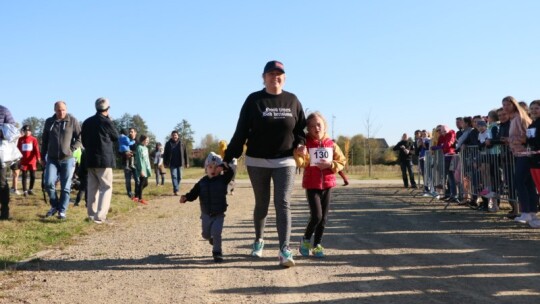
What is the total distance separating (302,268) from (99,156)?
16.1 ft

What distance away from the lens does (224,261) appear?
6.19m

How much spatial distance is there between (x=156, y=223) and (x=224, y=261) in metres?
4.00

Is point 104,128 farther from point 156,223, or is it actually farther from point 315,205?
point 315,205

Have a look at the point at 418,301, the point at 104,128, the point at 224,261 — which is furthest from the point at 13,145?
the point at 418,301

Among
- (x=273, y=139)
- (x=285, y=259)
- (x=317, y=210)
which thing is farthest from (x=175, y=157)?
(x=285, y=259)

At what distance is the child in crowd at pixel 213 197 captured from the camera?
249 inches


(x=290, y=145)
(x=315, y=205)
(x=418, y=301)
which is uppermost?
→ (x=290, y=145)

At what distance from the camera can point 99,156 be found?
927 centimetres

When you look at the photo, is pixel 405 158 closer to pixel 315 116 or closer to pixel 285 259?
pixel 315 116

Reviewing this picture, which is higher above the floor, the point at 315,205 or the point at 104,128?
the point at 104,128

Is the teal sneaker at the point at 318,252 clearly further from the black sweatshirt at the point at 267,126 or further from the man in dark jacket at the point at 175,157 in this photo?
the man in dark jacket at the point at 175,157

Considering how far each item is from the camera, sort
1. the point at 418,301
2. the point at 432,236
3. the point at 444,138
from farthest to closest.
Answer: the point at 444,138 < the point at 432,236 < the point at 418,301

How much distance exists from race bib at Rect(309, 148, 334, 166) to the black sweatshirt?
12.1 inches

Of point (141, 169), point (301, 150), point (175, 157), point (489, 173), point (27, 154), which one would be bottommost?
point (489, 173)
